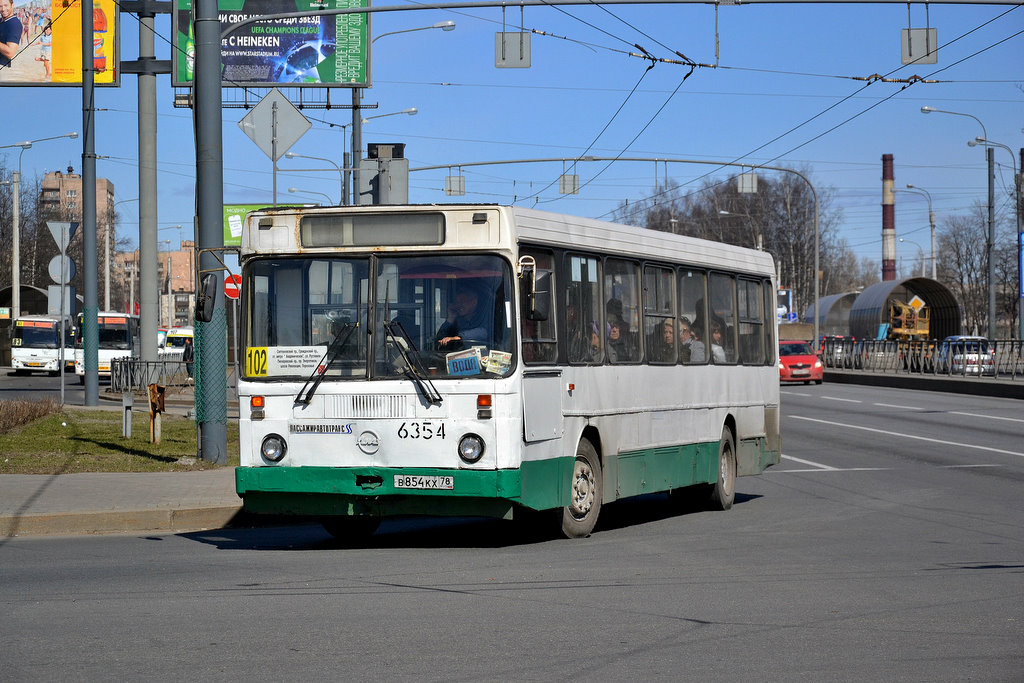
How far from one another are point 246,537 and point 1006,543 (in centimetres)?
613

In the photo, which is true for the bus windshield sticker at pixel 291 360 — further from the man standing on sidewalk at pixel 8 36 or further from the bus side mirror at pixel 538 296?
the man standing on sidewalk at pixel 8 36

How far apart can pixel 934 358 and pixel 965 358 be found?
1.92 meters

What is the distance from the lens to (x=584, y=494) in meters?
11.3

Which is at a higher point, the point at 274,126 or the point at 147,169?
the point at 147,169

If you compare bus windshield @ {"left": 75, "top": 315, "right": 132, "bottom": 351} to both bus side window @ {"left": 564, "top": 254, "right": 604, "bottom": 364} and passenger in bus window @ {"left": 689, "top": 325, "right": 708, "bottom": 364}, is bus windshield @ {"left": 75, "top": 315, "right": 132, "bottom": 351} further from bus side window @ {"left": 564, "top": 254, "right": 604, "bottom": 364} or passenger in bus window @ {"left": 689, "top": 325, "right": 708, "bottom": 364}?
bus side window @ {"left": 564, "top": 254, "right": 604, "bottom": 364}

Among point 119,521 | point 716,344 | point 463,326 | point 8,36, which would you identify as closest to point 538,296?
point 463,326

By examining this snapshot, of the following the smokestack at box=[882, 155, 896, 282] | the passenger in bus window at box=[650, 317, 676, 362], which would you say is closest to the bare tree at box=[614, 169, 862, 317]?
the smokestack at box=[882, 155, 896, 282]

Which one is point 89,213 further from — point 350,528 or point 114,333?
point 114,333

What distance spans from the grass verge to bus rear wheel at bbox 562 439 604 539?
6.17 m

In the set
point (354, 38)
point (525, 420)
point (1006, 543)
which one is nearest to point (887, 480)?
point (1006, 543)

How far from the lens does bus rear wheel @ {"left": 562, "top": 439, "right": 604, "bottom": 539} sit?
36.2 ft

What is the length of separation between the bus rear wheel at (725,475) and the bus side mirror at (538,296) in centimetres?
410

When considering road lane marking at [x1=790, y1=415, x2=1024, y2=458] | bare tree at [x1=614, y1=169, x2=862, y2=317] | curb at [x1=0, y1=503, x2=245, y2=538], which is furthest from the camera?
bare tree at [x1=614, y1=169, x2=862, y2=317]

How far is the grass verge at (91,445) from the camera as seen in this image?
16.0 meters
